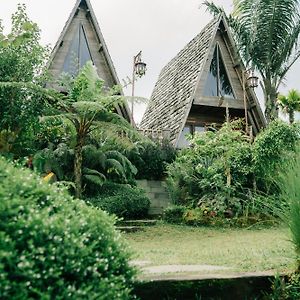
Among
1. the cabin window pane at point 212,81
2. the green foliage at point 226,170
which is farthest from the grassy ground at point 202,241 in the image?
the cabin window pane at point 212,81

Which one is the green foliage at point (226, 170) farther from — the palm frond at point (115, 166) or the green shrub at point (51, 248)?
the green shrub at point (51, 248)

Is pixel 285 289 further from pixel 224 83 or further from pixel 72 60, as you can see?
pixel 224 83

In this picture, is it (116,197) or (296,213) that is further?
(116,197)

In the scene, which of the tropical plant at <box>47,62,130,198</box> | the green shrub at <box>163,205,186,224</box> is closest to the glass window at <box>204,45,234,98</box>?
the tropical plant at <box>47,62,130,198</box>

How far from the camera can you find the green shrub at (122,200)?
1108 centimetres

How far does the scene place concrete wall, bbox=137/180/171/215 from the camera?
1393 cm

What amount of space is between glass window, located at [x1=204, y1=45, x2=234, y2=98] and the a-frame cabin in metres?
4.07

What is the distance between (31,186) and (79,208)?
0.99ft

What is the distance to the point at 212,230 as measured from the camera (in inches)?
406

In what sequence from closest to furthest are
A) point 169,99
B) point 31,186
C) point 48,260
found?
point 48,260, point 31,186, point 169,99

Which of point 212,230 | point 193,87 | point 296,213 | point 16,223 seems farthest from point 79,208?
point 193,87

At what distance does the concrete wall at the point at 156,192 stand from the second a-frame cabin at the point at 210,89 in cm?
→ 300

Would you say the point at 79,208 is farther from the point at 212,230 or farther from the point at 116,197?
the point at 116,197

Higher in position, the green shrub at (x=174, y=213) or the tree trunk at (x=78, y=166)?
the tree trunk at (x=78, y=166)
